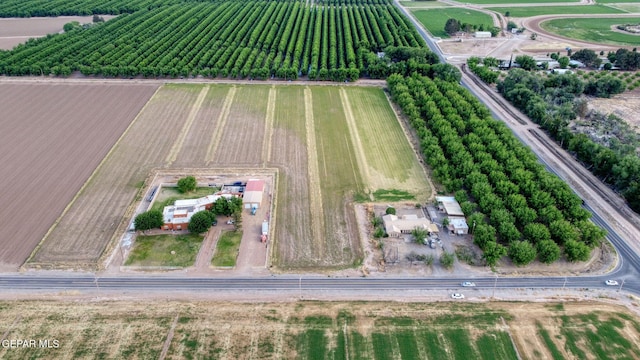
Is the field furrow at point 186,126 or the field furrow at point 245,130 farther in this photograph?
the field furrow at point 186,126

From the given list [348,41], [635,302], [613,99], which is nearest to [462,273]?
[635,302]

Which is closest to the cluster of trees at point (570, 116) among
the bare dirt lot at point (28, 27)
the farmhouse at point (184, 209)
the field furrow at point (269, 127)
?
the field furrow at point (269, 127)

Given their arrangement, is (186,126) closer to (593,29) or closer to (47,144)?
(47,144)

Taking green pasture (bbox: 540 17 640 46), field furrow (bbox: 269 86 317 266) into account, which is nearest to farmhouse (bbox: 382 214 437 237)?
field furrow (bbox: 269 86 317 266)

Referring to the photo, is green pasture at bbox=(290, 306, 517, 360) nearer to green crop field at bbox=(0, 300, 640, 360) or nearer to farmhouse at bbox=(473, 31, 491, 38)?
green crop field at bbox=(0, 300, 640, 360)

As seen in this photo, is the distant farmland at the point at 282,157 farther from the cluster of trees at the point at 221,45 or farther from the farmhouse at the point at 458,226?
the cluster of trees at the point at 221,45
